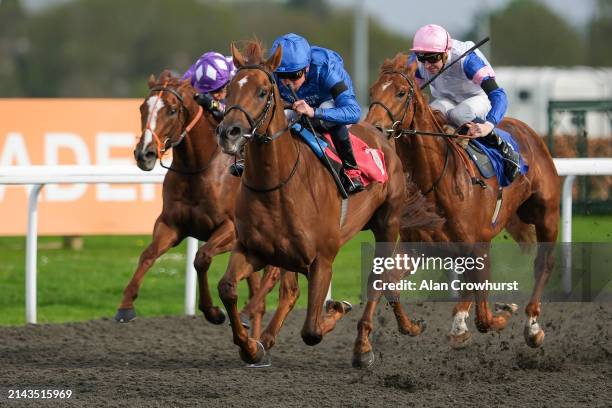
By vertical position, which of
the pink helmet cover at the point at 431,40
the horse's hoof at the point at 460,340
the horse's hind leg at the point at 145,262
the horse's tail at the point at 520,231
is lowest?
the horse's hoof at the point at 460,340

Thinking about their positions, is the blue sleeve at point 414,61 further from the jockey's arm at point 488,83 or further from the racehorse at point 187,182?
the racehorse at point 187,182

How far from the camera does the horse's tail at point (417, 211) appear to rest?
6559 millimetres

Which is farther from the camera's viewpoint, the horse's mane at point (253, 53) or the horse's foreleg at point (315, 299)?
the horse's foreleg at point (315, 299)

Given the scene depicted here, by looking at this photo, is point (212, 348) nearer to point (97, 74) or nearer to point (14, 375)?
point (14, 375)

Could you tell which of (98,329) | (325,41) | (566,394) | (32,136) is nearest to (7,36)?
(325,41)

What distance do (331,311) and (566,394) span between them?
1.21 meters

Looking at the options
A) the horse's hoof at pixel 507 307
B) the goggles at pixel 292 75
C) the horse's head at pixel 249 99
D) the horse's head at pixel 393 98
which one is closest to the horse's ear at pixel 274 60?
the horse's head at pixel 249 99

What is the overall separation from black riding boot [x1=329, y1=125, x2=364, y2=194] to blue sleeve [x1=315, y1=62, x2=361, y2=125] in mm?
114

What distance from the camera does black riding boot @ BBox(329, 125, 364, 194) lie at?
5.92 meters

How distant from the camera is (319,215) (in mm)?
5512

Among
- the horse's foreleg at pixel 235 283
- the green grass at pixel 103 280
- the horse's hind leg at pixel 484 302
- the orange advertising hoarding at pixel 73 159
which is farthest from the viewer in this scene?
the orange advertising hoarding at pixel 73 159

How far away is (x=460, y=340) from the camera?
662cm

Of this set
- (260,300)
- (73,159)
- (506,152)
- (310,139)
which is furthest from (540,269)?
(73,159)

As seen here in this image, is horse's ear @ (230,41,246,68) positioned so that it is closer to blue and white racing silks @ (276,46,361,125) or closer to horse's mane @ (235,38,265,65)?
horse's mane @ (235,38,265,65)
